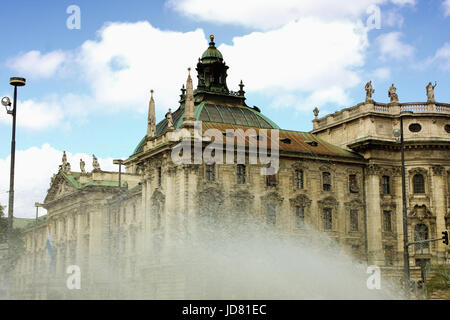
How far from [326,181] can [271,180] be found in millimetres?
6278

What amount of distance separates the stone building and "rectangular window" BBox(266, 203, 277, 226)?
91mm

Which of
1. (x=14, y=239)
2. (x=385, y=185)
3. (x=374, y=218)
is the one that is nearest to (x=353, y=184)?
(x=385, y=185)

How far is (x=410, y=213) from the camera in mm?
64750

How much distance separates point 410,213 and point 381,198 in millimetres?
3043

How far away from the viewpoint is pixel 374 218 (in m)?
64.2

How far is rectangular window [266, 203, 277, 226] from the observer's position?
59903mm

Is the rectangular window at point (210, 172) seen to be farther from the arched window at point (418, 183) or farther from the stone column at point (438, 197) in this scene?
the stone column at point (438, 197)

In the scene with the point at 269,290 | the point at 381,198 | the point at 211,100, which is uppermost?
the point at 211,100

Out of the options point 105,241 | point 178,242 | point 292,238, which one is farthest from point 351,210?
point 105,241

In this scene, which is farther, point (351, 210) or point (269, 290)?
point (351, 210)

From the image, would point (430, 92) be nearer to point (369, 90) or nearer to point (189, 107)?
point (369, 90)
